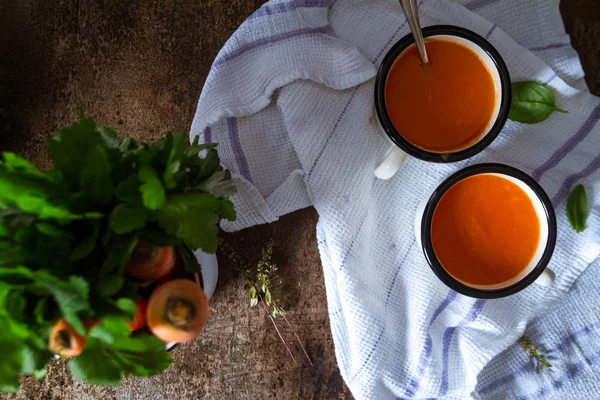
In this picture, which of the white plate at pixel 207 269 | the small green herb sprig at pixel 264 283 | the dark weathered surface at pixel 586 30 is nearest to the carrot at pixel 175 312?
the white plate at pixel 207 269

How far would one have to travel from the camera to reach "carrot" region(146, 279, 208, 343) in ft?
1.51

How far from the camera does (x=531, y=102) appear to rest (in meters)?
0.69

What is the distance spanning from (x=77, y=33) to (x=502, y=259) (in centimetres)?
71

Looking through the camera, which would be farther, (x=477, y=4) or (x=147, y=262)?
(x=477, y=4)

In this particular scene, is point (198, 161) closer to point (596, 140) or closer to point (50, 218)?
point (50, 218)

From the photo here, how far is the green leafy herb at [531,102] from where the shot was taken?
686 mm

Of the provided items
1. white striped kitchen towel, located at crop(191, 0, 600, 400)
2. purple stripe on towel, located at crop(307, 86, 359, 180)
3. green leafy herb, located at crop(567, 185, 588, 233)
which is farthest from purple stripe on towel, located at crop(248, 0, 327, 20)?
green leafy herb, located at crop(567, 185, 588, 233)

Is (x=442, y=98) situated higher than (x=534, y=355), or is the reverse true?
(x=442, y=98)

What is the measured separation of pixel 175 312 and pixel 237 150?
1.01ft

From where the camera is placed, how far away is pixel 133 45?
0.78 m

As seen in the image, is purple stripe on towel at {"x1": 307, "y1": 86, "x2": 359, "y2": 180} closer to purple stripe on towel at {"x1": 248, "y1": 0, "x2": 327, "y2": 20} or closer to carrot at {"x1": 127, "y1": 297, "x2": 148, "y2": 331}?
purple stripe on towel at {"x1": 248, "y1": 0, "x2": 327, "y2": 20}

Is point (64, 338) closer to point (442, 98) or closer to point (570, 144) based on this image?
point (442, 98)

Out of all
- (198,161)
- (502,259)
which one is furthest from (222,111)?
(502,259)

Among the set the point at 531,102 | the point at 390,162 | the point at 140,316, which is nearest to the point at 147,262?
the point at 140,316
